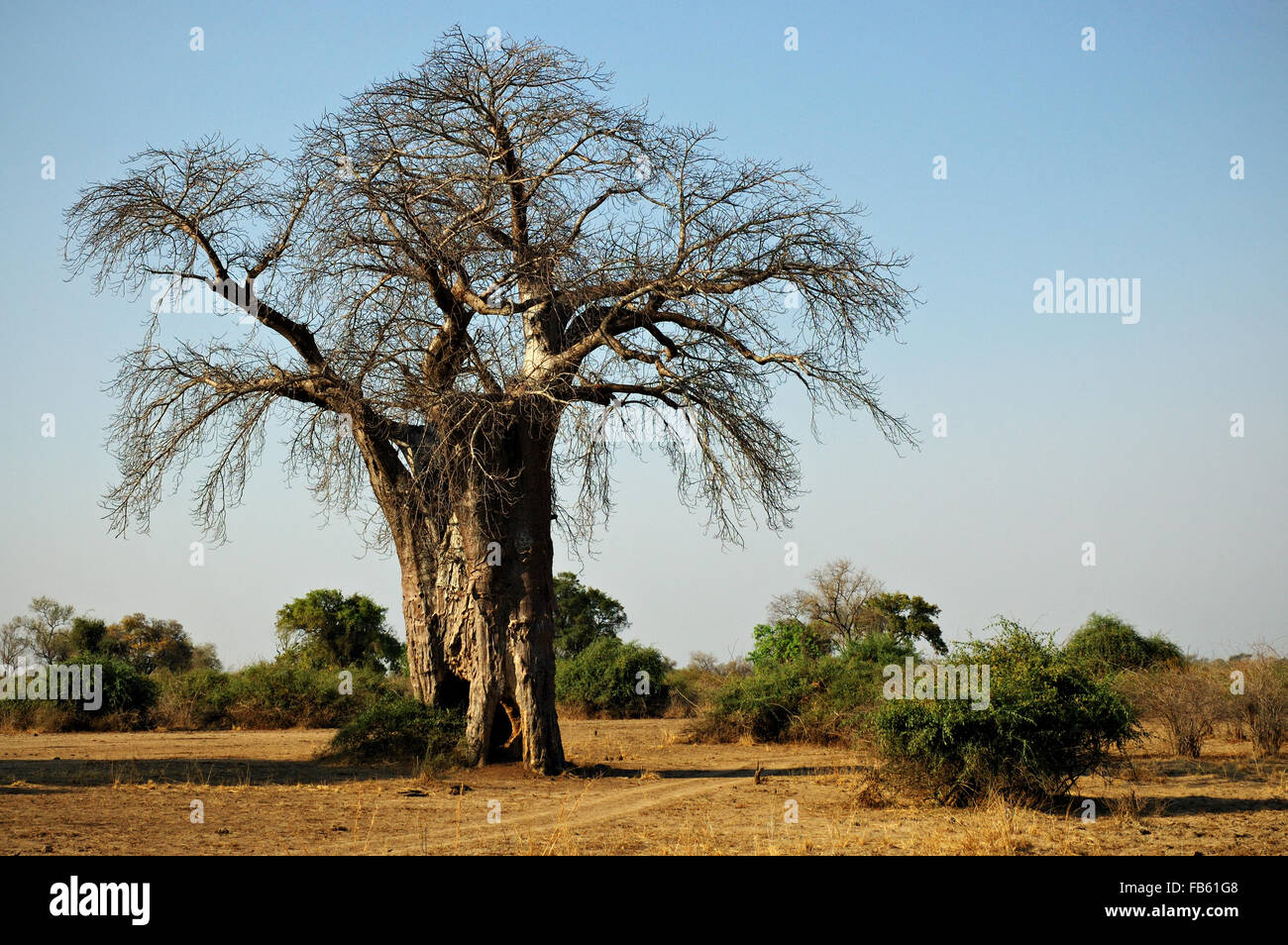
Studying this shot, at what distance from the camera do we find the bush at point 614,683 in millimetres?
23969

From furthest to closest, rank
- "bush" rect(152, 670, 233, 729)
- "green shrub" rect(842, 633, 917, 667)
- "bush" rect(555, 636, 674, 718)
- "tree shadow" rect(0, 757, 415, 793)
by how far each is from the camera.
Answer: "bush" rect(555, 636, 674, 718)
"bush" rect(152, 670, 233, 729)
"green shrub" rect(842, 633, 917, 667)
"tree shadow" rect(0, 757, 415, 793)

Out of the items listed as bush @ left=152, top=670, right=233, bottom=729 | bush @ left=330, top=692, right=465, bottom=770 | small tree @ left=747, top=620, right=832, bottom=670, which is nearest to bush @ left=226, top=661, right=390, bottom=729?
bush @ left=152, top=670, right=233, bottom=729

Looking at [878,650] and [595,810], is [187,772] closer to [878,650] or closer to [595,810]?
[595,810]

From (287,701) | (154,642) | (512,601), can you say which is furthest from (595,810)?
(154,642)

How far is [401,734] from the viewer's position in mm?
13750

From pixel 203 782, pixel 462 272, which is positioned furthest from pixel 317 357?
pixel 203 782

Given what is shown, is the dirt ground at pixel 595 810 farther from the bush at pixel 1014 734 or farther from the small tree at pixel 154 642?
the small tree at pixel 154 642

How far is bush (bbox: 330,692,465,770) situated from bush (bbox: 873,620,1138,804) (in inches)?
218

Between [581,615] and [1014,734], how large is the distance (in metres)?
31.5

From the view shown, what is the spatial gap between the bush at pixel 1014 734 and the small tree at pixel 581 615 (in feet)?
90.3

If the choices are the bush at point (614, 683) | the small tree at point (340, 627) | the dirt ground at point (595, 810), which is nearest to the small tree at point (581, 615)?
the small tree at point (340, 627)

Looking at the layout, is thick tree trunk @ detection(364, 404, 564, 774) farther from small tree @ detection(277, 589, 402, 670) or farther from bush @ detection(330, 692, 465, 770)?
small tree @ detection(277, 589, 402, 670)

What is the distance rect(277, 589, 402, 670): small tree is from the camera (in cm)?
3353

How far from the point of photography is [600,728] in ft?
69.0
